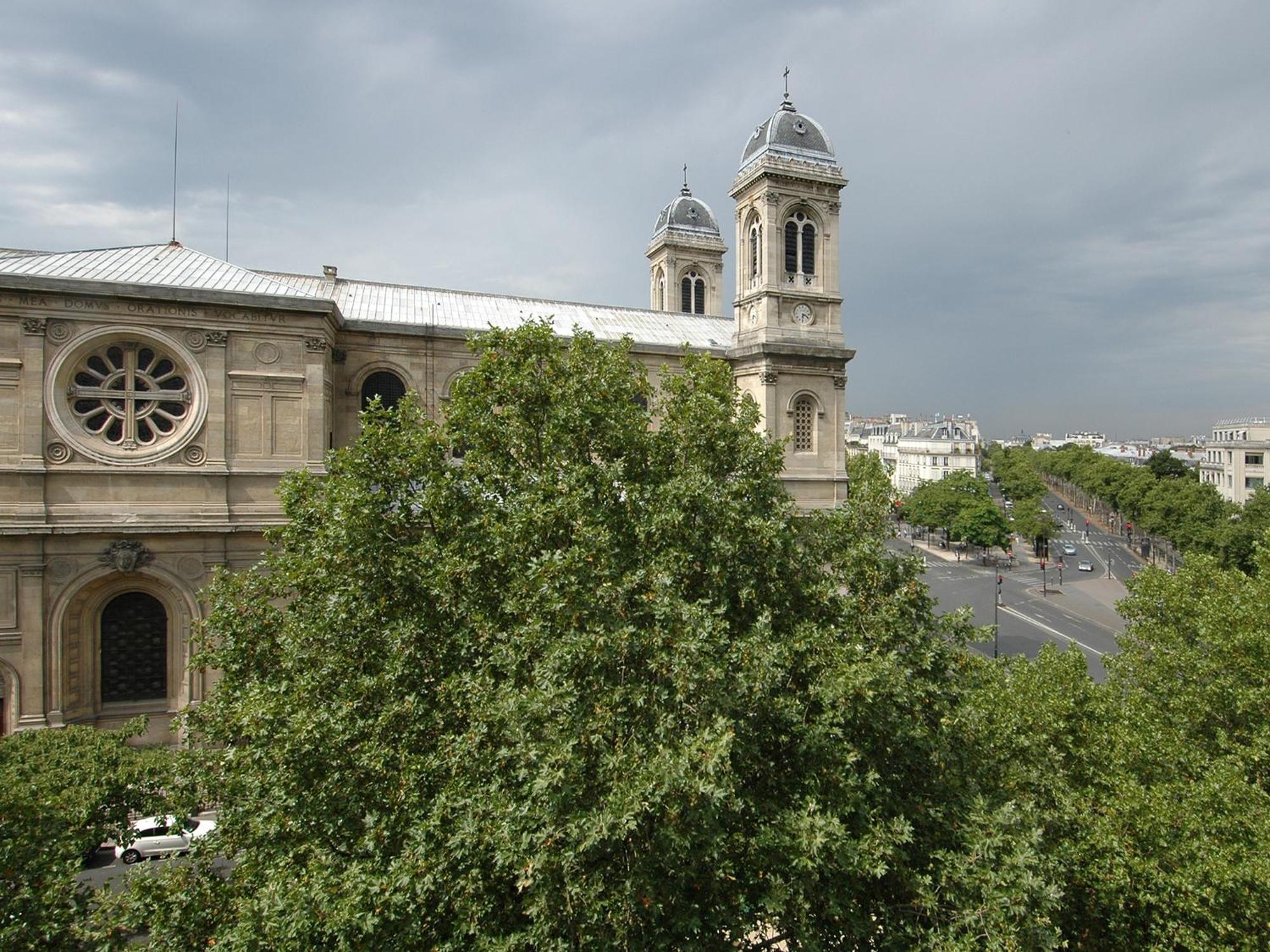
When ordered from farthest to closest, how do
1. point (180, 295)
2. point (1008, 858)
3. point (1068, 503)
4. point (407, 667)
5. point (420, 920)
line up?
point (1068, 503) < point (180, 295) < point (407, 667) < point (1008, 858) < point (420, 920)

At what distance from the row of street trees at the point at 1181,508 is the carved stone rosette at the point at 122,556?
37.6 meters

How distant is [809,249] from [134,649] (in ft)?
101

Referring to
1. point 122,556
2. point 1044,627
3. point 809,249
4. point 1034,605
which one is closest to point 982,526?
point 1034,605

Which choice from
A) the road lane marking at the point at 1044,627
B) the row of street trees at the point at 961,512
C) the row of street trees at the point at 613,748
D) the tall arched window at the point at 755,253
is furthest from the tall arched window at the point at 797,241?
the row of street trees at the point at 961,512

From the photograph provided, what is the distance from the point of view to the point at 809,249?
109ft

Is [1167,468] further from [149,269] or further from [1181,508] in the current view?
[149,269]

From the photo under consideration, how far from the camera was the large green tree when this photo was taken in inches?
337

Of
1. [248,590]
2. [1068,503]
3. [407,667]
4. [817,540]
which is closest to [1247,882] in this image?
[817,540]

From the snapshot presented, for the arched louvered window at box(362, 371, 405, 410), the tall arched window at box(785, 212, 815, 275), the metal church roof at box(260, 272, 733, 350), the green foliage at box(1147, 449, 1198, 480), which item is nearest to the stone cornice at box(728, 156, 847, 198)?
the tall arched window at box(785, 212, 815, 275)

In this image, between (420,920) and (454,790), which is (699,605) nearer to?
(454,790)

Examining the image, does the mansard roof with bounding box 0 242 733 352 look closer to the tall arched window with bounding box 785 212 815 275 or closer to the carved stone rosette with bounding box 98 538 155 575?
the tall arched window with bounding box 785 212 815 275

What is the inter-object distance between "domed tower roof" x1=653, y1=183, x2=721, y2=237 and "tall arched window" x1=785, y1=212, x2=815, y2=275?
16.7m

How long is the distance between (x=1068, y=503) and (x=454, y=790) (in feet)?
528

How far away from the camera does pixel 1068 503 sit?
143125mm
